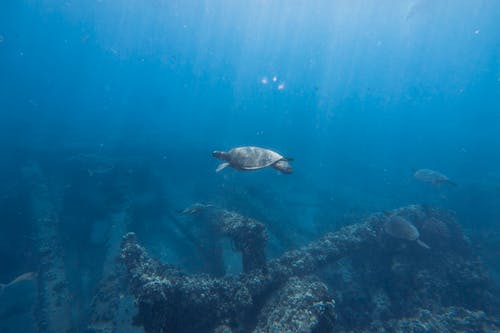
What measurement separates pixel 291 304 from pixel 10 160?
29.6m

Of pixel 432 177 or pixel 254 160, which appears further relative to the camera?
pixel 432 177

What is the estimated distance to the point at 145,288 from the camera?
5.22m

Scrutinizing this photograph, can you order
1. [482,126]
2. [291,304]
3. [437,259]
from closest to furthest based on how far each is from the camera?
[291,304], [437,259], [482,126]

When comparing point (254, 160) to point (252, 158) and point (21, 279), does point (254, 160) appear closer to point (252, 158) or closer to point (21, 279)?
point (252, 158)

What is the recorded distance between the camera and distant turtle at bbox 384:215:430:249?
32.1ft

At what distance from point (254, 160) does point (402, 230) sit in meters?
7.31

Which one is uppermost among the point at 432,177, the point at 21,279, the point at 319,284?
the point at 432,177

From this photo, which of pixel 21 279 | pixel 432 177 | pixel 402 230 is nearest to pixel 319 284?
pixel 402 230

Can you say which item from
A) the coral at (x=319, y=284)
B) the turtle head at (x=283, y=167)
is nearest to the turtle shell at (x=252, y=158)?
the turtle head at (x=283, y=167)

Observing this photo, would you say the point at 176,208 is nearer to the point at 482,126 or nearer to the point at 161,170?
the point at 161,170

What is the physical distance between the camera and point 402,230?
1002 cm

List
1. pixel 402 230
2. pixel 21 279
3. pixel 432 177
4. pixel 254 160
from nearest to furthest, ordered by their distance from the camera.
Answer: pixel 254 160 → pixel 21 279 → pixel 402 230 → pixel 432 177

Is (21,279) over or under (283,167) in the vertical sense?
under

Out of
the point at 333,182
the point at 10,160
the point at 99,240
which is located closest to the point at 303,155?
the point at 333,182
